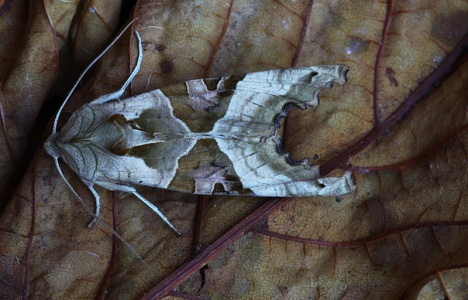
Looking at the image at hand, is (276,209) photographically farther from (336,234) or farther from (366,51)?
(366,51)

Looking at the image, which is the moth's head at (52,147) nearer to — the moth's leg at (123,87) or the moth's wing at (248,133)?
the moth's leg at (123,87)

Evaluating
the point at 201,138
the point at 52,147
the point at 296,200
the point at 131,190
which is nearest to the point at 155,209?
the point at 131,190

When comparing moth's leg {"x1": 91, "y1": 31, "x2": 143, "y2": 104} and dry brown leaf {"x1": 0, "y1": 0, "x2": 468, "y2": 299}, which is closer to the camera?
dry brown leaf {"x1": 0, "y1": 0, "x2": 468, "y2": 299}

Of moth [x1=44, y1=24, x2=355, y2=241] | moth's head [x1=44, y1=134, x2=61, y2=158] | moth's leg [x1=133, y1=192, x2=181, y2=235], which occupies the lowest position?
moth's leg [x1=133, y1=192, x2=181, y2=235]

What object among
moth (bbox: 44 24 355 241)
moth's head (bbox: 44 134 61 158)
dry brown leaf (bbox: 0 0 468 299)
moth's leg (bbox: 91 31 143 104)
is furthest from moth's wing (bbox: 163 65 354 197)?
moth's head (bbox: 44 134 61 158)

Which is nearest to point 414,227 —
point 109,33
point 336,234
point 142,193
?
point 336,234

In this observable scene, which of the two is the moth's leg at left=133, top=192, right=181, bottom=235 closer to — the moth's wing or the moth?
the moth

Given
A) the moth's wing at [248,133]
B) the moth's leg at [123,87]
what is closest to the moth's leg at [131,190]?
the moth's wing at [248,133]
